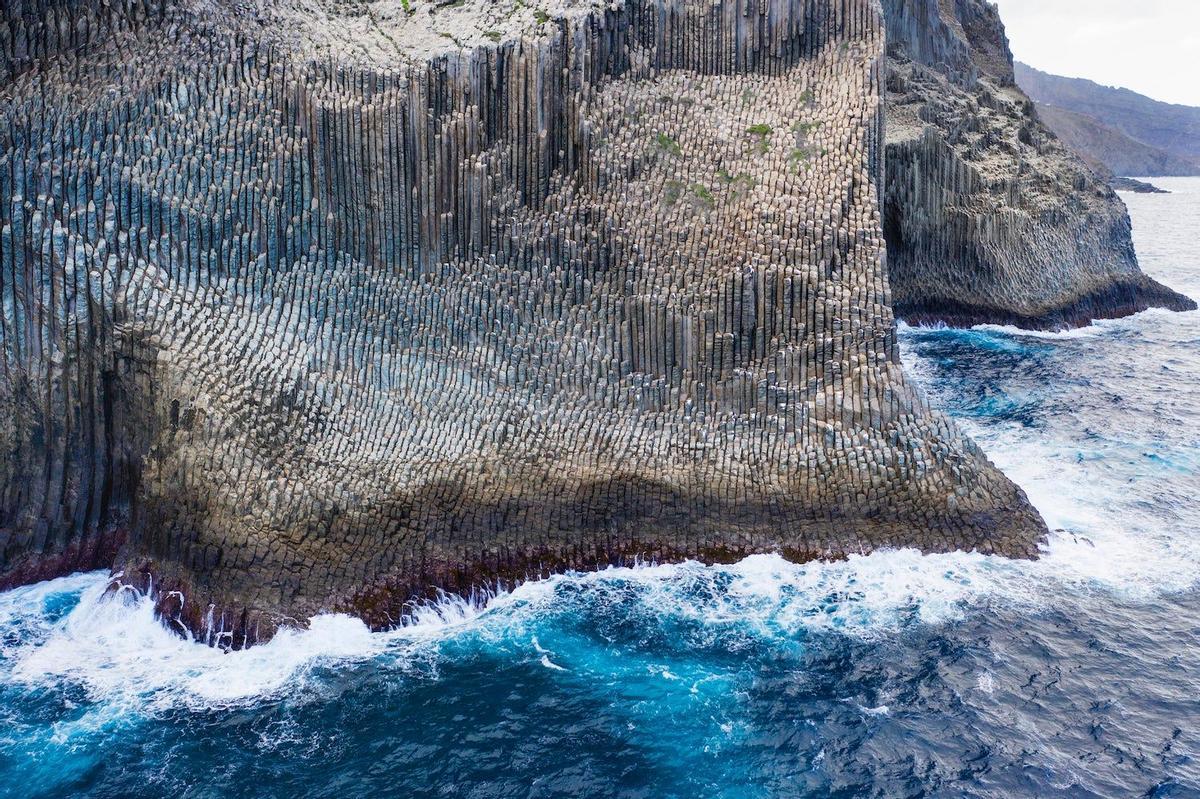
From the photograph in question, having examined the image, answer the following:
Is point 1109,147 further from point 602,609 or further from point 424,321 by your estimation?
point 602,609

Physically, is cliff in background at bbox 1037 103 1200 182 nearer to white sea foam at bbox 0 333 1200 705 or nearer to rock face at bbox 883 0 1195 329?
rock face at bbox 883 0 1195 329

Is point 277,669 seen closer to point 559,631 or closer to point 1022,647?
point 559,631

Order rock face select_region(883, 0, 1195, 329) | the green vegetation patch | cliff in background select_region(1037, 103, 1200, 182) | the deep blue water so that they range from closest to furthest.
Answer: the deep blue water < the green vegetation patch < rock face select_region(883, 0, 1195, 329) < cliff in background select_region(1037, 103, 1200, 182)

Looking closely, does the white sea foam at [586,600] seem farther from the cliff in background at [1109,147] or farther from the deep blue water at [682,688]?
the cliff in background at [1109,147]

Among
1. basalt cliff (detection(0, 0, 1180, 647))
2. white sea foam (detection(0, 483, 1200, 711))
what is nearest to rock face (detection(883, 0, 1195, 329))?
basalt cliff (detection(0, 0, 1180, 647))

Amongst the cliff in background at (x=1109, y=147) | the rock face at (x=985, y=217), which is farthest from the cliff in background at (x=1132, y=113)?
the rock face at (x=985, y=217)

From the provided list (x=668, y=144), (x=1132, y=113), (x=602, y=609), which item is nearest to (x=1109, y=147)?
(x=1132, y=113)
